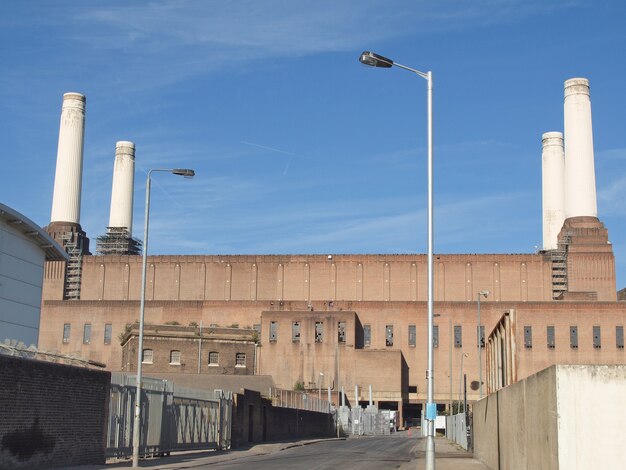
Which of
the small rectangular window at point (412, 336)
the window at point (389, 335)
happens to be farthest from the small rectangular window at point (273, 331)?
the small rectangular window at point (412, 336)

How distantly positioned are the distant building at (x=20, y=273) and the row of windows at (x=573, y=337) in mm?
71828

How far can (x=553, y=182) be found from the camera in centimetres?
10756

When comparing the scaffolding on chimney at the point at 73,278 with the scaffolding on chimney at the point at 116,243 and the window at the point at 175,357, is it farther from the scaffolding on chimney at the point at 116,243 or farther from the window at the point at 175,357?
the window at the point at 175,357

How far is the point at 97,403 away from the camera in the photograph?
2661cm

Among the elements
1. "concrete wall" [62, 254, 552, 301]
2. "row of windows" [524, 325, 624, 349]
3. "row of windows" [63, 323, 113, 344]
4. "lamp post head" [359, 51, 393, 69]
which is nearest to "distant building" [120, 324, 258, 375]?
"row of windows" [63, 323, 113, 344]

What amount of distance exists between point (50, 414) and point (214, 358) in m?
70.7

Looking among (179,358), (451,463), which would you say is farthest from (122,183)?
(451,463)

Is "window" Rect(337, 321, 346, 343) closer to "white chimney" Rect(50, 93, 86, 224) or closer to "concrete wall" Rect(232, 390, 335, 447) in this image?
"concrete wall" Rect(232, 390, 335, 447)

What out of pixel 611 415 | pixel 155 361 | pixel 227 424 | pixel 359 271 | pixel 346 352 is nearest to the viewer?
pixel 611 415

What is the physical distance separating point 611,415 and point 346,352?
278 feet

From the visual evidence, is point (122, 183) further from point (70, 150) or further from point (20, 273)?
point (20, 273)

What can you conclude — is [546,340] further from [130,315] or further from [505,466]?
[505,466]

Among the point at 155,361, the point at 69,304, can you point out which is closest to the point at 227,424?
the point at 155,361

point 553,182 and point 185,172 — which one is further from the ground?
point 553,182
